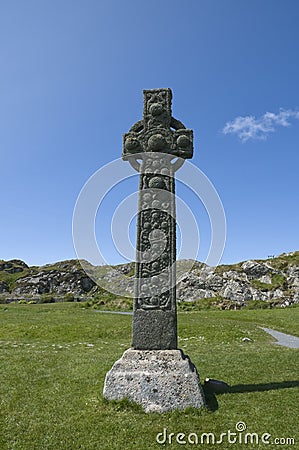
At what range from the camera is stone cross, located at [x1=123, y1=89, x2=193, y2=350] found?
7617 mm

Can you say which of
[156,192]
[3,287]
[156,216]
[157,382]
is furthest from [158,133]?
[3,287]

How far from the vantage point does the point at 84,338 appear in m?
19.8

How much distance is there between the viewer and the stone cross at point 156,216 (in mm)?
7617

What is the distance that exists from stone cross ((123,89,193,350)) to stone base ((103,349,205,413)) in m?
0.44

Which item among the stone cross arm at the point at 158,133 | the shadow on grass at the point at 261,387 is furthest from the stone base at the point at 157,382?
the stone cross arm at the point at 158,133

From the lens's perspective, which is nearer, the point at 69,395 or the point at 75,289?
the point at 69,395

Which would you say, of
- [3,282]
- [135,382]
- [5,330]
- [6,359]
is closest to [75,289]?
[3,282]

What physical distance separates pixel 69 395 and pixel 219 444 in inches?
146

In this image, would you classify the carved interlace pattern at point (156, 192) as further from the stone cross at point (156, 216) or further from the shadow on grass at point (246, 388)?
the shadow on grass at point (246, 388)

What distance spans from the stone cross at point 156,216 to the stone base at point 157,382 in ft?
1.43

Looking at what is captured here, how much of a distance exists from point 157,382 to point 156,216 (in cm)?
346

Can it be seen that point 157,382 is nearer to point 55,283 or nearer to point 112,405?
point 112,405

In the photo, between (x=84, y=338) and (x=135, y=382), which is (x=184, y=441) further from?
(x=84, y=338)

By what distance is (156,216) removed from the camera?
320 inches
